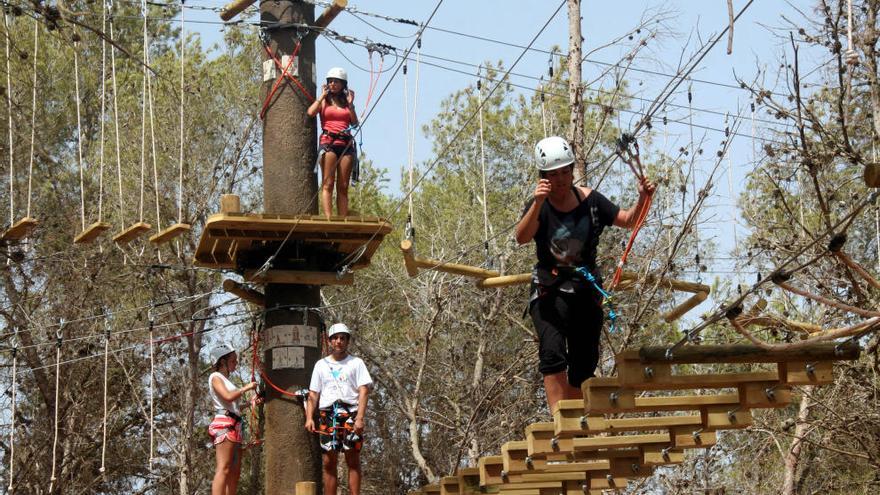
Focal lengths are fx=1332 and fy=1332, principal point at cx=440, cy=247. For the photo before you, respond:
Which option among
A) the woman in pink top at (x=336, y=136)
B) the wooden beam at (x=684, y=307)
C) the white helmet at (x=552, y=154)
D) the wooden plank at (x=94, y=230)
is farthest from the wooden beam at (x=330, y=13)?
the white helmet at (x=552, y=154)

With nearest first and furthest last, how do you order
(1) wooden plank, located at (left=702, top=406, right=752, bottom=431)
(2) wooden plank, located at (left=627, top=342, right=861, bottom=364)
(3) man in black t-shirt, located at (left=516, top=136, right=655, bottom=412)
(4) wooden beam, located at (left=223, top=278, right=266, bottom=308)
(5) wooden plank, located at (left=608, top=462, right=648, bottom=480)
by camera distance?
(2) wooden plank, located at (left=627, top=342, right=861, bottom=364) → (3) man in black t-shirt, located at (left=516, top=136, right=655, bottom=412) → (1) wooden plank, located at (left=702, top=406, right=752, bottom=431) → (5) wooden plank, located at (left=608, top=462, right=648, bottom=480) → (4) wooden beam, located at (left=223, top=278, right=266, bottom=308)

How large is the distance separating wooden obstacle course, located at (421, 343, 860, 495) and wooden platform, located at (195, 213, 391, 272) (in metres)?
2.35

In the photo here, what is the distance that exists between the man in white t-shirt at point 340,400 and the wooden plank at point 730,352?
3212mm

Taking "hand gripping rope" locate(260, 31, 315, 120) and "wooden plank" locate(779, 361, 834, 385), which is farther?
"hand gripping rope" locate(260, 31, 315, 120)

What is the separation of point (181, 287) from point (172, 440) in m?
2.49

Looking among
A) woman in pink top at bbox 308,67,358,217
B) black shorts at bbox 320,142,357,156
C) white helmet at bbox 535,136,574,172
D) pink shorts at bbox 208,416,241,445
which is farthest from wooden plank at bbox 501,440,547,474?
black shorts at bbox 320,142,357,156

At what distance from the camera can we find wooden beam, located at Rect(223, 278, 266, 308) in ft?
38.2

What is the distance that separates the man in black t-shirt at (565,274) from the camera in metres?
7.54

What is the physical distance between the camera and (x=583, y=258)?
757 centimetres

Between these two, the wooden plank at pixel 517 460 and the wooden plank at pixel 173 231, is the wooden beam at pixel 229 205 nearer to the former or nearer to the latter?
the wooden plank at pixel 173 231

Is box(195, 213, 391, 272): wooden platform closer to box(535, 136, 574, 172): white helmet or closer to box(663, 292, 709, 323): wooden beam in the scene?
box(663, 292, 709, 323): wooden beam

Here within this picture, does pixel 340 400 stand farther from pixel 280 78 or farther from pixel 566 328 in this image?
pixel 280 78

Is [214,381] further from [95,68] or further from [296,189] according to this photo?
[95,68]

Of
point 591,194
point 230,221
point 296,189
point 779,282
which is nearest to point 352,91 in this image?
point 296,189
